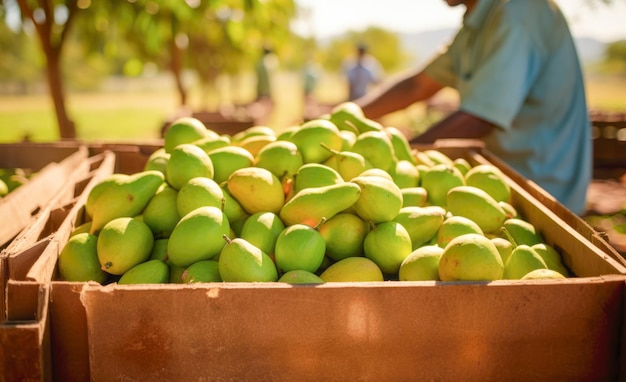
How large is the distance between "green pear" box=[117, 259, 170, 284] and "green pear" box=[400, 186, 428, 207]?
105 centimetres

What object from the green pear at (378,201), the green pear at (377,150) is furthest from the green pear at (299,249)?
the green pear at (377,150)

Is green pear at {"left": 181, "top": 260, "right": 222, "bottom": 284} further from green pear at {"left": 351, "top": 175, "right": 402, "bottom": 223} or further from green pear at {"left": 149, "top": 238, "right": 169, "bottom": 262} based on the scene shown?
green pear at {"left": 351, "top": 175, "right": 402, "bottom": 223}

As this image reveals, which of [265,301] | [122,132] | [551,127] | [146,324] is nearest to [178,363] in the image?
[146,324]

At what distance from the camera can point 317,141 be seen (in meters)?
2.46

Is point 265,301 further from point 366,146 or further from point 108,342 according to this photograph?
point 366,146

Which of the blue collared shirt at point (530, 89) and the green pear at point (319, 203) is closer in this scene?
the green pear at point (319, 203)

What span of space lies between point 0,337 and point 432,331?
1.13 meters

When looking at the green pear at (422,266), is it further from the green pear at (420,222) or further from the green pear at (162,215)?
the green pear at (162,215)

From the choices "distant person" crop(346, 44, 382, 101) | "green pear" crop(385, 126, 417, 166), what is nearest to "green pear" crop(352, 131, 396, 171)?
"green pear" crop(385, 126, 417, 166)

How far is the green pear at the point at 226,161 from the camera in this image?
7.68 ft

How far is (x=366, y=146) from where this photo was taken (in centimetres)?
252

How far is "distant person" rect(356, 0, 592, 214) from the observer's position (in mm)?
3303

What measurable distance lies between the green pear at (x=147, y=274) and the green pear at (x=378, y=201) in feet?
2.45

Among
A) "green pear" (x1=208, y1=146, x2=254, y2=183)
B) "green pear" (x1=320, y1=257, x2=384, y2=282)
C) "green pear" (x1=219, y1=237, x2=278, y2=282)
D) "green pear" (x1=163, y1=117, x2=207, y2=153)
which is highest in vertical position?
"green pear" (x1=163, y1=117, x2=207, y2=153)
